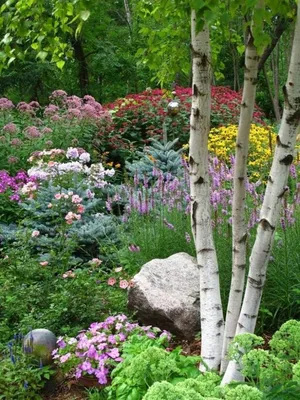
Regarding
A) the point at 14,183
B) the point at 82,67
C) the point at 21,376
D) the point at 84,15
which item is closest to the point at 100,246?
the point at 14,183

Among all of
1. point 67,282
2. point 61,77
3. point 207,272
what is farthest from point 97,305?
point 61,77

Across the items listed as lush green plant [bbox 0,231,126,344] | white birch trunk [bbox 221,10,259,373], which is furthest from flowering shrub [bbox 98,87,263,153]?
white birch trunk [bbox 221,10,259,373]

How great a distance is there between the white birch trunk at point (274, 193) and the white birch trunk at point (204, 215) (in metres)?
0.42

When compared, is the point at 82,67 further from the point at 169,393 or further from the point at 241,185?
the point at 169,393

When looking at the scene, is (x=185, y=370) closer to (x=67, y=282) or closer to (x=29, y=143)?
(x=67, y=282)

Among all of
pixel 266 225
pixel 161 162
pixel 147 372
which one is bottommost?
pixel 161 162

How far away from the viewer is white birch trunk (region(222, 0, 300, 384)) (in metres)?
2.59

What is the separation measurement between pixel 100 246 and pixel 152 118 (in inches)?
213

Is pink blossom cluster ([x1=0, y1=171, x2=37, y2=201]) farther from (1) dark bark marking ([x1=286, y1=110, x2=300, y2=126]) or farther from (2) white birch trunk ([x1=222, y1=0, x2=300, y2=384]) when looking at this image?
(1) dark bark marking ([x1=286, y1=110, x2=300, y2=126])

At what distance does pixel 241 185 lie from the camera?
3.07 metres

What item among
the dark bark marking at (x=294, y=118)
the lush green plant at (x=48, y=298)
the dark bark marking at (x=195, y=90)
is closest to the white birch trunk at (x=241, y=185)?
the dark bark marking at (x=195, y=90)

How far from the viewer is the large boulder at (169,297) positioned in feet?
13.5

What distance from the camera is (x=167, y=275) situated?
14.4 ft

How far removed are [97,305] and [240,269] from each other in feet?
5.02
